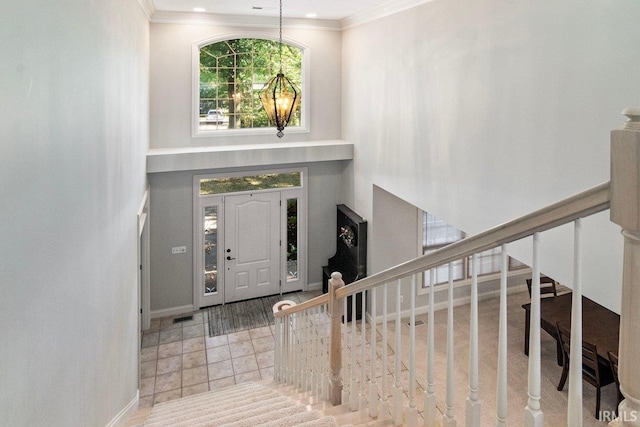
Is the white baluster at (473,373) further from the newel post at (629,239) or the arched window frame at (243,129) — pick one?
the arched window frame at (243,129)

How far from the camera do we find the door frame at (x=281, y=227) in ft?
23.5

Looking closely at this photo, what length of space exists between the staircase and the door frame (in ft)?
10.0

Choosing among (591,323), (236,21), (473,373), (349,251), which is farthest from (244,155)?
(473,373)

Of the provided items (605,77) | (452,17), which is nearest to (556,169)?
(605,77)

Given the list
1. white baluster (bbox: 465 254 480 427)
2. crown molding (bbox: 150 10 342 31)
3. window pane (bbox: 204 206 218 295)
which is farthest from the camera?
window pane (bbox: 204 206 218 295)

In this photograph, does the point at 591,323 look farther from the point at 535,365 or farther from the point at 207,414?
the point at 535,365

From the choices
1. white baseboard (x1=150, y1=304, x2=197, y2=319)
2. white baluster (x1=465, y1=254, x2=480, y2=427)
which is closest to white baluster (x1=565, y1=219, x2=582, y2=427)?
white baluster (x1=465, y1=254, x2=480, y2=427)

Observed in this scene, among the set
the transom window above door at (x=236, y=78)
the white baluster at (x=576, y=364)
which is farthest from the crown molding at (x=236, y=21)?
the white baluster at (x=576, y=364)

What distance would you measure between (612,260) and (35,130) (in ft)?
10.1

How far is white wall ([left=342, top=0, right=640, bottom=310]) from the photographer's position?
270 cm

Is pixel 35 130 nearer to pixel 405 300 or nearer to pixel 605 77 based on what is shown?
pixel 605 77

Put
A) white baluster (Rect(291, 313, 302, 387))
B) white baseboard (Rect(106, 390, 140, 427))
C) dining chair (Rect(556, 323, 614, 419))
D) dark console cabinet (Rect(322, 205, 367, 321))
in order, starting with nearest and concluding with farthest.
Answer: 1. white baseboard (Rect(106, 390, 140, 427))
2. white baluster (Rect(291, 313, 302, 387))
3. dining chair (Rect(556, 323, 614, 419))
4. dark console cabinet (Rect(322, 205, 367, 321))

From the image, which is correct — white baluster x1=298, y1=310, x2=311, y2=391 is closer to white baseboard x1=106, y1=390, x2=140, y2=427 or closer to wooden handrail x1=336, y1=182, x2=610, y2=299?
white baseboard x1=106, y1=390, x2=140, y2=427

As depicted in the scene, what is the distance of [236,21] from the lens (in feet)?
22.2
